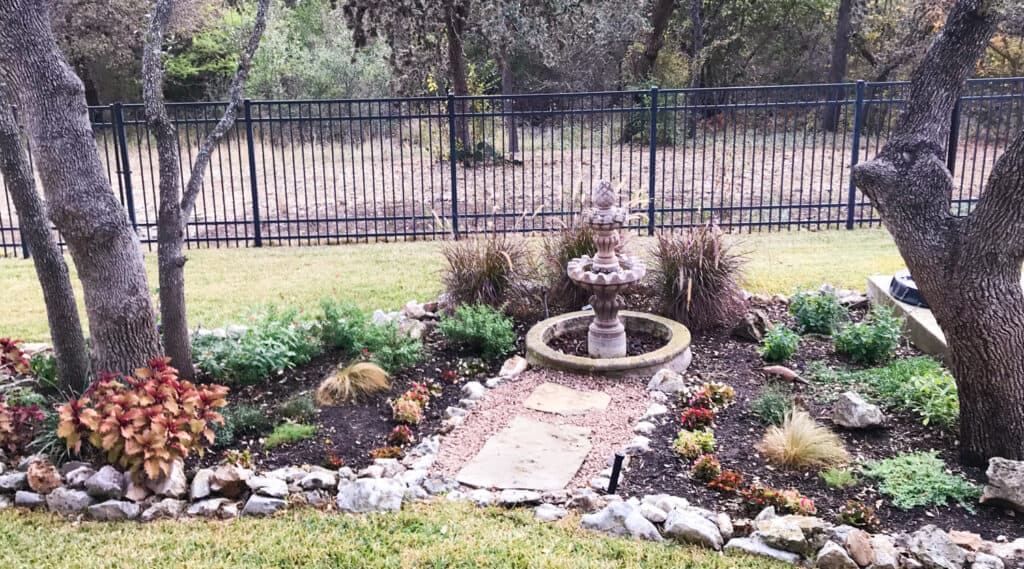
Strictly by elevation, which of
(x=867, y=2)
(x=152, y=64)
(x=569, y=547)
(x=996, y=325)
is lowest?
(x=569, y=547)

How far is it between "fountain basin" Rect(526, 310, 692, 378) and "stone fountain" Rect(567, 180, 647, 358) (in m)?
0.16

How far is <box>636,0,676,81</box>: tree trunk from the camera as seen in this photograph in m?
20.2

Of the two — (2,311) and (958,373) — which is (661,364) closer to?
(958,373)

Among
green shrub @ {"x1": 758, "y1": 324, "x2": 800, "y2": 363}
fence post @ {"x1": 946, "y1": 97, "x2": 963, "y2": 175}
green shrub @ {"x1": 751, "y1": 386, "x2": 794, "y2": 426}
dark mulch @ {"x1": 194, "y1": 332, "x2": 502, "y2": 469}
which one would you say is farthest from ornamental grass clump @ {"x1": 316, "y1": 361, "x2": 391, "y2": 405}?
fence post @ {"x1": 946, "y1": 97, "x2": 963, "y2": 175}

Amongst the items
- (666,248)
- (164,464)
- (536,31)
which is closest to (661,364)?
(666,248)

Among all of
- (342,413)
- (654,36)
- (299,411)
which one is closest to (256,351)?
(299,411)

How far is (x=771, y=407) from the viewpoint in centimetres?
505

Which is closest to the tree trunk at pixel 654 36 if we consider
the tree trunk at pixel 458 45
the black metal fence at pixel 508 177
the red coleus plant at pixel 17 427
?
the black metal fence at pixel 508 177

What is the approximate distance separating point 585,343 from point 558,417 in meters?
1.27

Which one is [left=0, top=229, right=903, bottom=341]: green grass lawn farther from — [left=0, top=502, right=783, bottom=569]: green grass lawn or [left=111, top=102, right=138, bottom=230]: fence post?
[left=0, top=502, right=783, bottom=569]: green grass lawn

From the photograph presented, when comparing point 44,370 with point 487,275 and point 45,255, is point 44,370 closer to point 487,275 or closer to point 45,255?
point 45,255

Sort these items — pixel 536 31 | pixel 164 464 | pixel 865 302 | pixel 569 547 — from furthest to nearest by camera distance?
pixel 536 31 → pixel 865 302 → pixel 164 464 → pixel 569 547

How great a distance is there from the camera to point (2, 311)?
7566 millimetres

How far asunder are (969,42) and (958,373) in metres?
1.67
